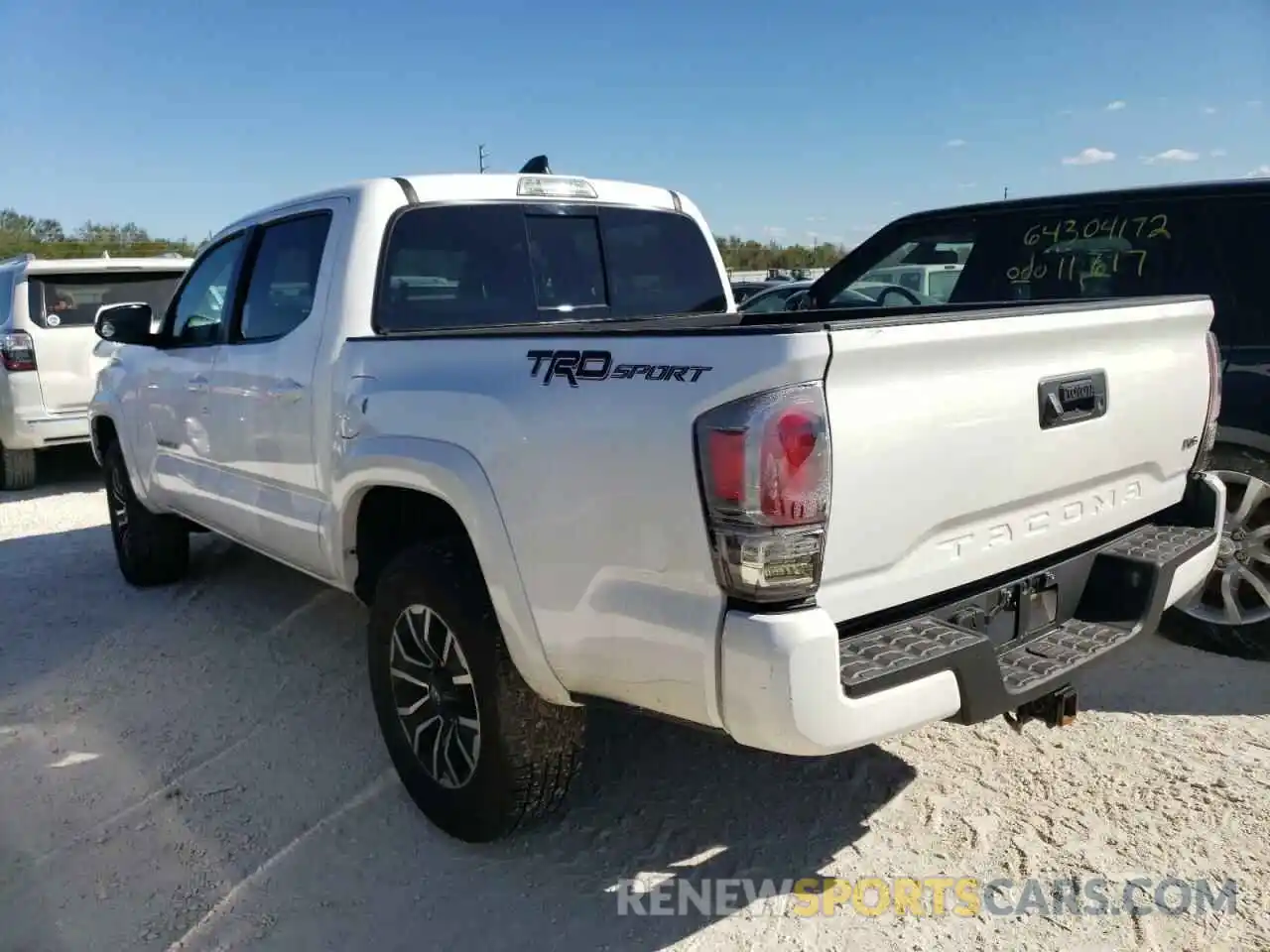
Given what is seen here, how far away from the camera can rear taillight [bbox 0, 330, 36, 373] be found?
8.05 metres

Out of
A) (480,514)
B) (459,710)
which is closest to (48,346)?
(459,710)

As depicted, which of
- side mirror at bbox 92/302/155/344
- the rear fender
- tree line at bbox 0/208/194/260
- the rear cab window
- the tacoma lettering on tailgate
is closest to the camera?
the tacoma lettering on tailgate

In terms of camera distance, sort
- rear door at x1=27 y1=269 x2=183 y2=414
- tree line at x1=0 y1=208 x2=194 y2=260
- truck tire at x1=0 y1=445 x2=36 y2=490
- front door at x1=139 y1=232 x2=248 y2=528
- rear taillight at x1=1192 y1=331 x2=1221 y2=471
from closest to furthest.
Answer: rear taillight at x1=1192 y1=331 x2=1221 y2=471
front door at x1=139 y1=232 x2=248 y2=528
rear door at x1=27 y1=269 x2=183 y2=414
truck tire at x1=0 y1=445 x2=36 y2=490
tree line at x1=0 y1=208 x2=194 y2=260

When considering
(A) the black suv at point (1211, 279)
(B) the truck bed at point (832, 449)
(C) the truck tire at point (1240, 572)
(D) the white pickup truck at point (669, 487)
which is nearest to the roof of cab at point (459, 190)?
(D) the white pickup truck at point (669, 487)

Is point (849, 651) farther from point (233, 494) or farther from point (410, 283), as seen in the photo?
point (233, 494)

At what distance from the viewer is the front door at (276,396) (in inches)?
139

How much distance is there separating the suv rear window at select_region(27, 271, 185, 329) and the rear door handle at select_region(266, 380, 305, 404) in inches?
208

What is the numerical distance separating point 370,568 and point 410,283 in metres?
1.01

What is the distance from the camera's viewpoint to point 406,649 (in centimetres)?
301

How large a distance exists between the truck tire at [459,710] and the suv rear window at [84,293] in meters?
6.39

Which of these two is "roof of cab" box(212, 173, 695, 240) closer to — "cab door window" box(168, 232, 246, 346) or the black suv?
"cab door window" box(168, 232, 246, 346)

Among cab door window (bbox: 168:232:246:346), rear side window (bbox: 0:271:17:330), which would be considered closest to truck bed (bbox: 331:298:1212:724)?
cab door window (bbox: 168:232:246:346)

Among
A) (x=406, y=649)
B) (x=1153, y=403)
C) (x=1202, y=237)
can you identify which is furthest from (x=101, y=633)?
(x=1202, y=237)

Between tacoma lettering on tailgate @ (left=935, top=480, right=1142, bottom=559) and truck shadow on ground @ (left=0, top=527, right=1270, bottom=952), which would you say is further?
truck shadow on ground @ (left=0, top=527, right=1270, bottom=952)
